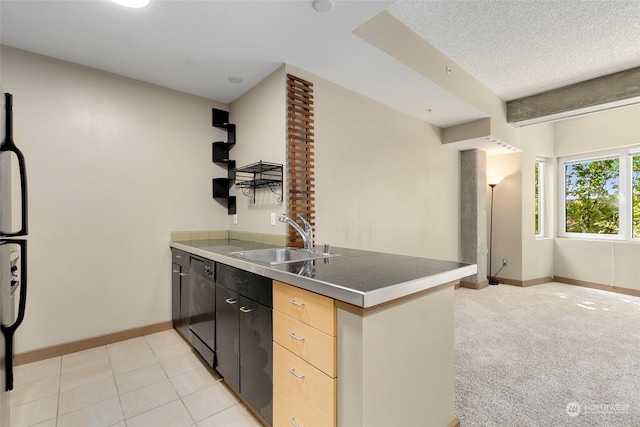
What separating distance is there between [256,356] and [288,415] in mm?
359

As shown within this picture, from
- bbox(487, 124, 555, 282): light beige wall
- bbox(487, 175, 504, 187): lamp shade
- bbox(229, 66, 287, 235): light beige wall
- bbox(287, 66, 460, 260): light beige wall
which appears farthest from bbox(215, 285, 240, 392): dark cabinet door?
bbox(487, 175, 504, 187): lamp shade

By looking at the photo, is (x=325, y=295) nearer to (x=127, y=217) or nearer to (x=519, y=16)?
(x=127, y=217)

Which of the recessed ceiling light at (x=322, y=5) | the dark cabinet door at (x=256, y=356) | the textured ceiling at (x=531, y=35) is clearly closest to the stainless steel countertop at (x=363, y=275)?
the dark cabinet door at (x=256, y=356)

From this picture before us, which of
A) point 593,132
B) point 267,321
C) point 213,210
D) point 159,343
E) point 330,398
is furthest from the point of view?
point 593,132

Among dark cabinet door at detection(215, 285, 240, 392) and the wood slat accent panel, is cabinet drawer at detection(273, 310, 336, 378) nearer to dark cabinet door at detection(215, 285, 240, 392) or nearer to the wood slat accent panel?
Result: dark cabinet door at detection(215, 285, 240, 392)

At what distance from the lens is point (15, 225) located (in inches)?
91.4

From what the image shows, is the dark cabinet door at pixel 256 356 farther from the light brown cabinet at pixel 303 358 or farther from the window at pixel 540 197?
the window at pixel 540 197

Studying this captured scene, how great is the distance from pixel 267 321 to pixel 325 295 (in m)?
0.53

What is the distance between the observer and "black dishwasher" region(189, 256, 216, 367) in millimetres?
2139

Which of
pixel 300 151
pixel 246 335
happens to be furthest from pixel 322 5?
pixel 246 335

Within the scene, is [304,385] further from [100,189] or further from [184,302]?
[100,189]

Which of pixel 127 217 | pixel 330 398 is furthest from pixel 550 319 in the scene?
pixel 127 217

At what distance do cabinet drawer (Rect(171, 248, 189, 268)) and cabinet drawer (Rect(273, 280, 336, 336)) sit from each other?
1.50m

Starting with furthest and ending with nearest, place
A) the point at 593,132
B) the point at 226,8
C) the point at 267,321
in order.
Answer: the point at 593,132, the point at 226,8, the point at 267,321
